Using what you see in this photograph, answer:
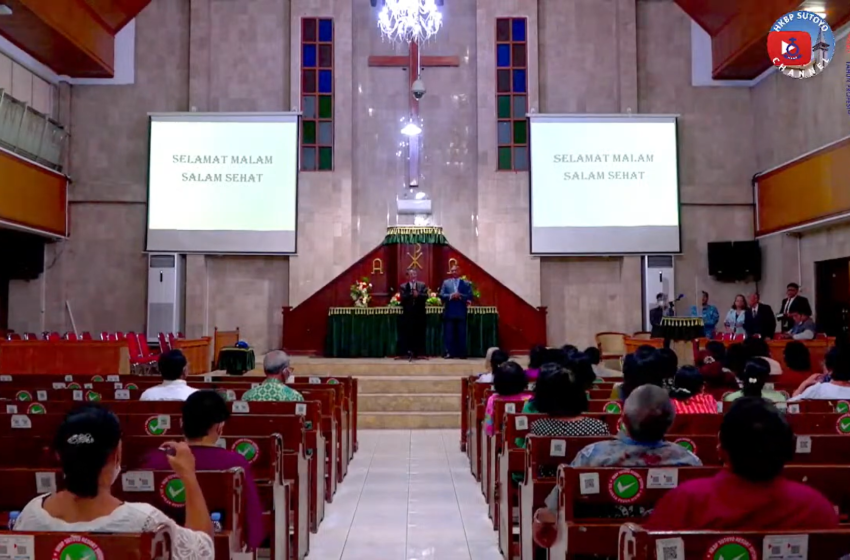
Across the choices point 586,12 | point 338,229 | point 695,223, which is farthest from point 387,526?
point 586,12

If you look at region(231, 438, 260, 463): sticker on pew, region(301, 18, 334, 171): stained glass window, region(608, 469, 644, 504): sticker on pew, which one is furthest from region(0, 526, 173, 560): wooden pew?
region(301, 18, 334, 171): stained glass window

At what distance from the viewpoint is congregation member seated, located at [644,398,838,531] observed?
1.74m

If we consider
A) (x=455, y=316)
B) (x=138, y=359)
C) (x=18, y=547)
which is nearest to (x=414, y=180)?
(x=455, y=316)

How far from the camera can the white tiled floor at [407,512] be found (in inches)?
160

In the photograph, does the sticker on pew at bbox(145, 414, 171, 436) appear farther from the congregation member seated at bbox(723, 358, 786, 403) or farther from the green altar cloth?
the green altar cloth

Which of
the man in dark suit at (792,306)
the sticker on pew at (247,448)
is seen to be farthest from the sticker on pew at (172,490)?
the man in dark suit at (792,306)

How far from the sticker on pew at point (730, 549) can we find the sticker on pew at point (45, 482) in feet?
6.20

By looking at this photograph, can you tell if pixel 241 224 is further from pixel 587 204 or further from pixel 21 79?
pixel 587 204

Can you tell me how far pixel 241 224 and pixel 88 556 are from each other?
40.5 feet

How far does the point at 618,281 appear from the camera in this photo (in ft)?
45.5

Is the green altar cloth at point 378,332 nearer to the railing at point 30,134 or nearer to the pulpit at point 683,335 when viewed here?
the pulpit at point 683,335

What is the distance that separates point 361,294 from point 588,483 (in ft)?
31.8

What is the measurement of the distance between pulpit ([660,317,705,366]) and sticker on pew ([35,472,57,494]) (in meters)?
7.60

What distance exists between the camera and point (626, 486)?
2326 millimetres
